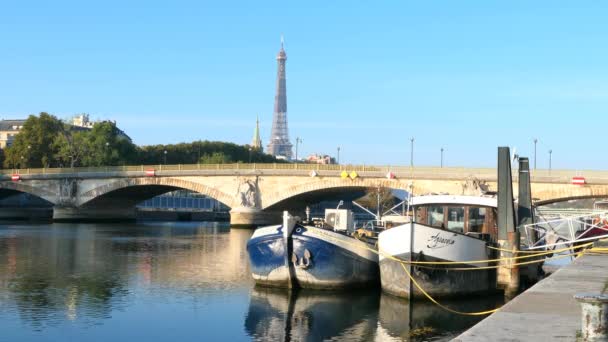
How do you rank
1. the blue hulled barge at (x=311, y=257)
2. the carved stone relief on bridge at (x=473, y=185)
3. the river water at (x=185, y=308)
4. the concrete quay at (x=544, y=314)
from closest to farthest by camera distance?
the concrete quay at (x=544, y=314)
the river water at (x=185, y=308)
the blue hulled barge at (x=311, y=257)
the carved stone relief on bridge at (x=473, y=185)

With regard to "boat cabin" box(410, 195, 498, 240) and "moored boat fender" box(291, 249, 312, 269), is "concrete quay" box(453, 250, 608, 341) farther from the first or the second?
"moored boat fender" box(291, 249, 312, 269)

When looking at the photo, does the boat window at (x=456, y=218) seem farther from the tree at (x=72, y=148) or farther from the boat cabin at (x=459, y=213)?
the tree at (x=72, y=148)

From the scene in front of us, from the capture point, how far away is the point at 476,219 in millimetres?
32594

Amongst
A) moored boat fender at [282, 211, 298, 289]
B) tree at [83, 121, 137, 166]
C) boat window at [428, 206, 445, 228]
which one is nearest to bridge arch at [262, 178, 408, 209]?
tree at [83, 121, 137, 166]

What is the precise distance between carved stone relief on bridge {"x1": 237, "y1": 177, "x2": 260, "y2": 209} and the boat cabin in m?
57.3

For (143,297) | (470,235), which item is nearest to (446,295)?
(470,235)

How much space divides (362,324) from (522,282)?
1098cm

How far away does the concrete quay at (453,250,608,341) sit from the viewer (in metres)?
13.8

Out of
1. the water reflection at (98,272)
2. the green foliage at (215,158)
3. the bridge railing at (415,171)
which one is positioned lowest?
the water reflection at (98,272)

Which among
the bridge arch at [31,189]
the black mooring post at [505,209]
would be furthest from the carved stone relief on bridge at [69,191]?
the black mooring post at [505,209]

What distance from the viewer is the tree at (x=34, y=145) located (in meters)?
124

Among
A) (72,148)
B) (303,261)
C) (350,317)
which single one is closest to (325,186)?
(303,261)

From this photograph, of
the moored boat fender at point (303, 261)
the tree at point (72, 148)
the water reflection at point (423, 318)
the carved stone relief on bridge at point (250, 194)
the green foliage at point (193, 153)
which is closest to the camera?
the water reflection at point (423, 318)

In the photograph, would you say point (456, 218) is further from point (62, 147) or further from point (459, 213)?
point (62, 147)
